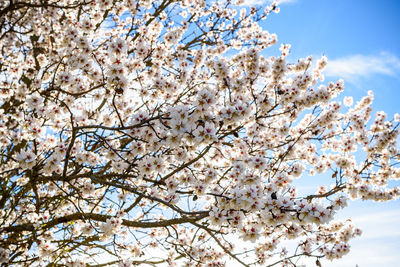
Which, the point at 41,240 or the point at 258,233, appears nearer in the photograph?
the point at 258,233

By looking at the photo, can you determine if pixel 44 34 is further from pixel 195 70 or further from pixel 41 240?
pixel 41 240

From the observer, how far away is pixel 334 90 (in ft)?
22.0

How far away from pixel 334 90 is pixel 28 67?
6686 mm

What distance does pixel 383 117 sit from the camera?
677 cm

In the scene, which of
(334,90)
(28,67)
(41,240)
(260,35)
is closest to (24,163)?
(41,240)

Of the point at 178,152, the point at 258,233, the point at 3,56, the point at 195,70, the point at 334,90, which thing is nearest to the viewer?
the point at 258,233

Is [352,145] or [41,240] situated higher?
[352,145]

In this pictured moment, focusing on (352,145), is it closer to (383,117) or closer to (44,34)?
(383,117)

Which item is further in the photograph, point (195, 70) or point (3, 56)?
point (3, 56)

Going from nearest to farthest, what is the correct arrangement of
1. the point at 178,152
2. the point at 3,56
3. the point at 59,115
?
the point at 178,152 → the point at 59,115 → the point at 3,56

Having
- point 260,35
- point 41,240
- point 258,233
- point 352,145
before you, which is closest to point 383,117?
point 352,145

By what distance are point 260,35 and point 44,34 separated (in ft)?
17.0

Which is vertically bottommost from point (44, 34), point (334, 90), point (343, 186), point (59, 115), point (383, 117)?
point (343, 186)

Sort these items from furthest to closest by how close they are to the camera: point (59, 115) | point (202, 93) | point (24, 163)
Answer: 1. point (59, 115)
2. point (24, 163)
3. point (202, 93)
